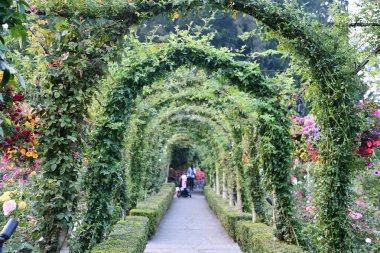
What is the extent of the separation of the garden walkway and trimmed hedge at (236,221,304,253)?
649mm

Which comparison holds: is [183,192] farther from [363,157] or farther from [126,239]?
[363,157]

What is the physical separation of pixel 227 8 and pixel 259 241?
9.93 ft

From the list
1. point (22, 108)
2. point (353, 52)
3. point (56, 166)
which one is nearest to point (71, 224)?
point (56, 166)

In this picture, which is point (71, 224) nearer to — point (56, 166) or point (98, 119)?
point (56, 166)

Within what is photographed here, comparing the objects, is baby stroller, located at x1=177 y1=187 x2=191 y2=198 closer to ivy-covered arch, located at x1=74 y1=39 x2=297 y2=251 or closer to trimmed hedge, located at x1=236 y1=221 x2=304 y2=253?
trimmed hedge, located at x1=236 y1=221 x2=304 y2=253

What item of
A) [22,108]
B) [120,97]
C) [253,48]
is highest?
[253,48]

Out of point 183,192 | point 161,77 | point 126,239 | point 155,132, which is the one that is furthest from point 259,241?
point 183,192

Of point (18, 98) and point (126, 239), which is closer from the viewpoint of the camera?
point (18, 98)

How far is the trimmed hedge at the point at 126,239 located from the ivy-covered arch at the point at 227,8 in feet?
3.31

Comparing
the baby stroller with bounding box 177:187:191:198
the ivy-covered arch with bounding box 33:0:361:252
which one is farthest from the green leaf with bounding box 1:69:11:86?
the baby stroller with bounding box 177:187:191:198

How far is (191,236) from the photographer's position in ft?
29.5

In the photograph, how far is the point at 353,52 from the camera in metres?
3.50

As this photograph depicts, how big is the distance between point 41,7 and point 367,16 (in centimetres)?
292

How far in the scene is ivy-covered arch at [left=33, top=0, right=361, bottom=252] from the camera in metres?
3.39
